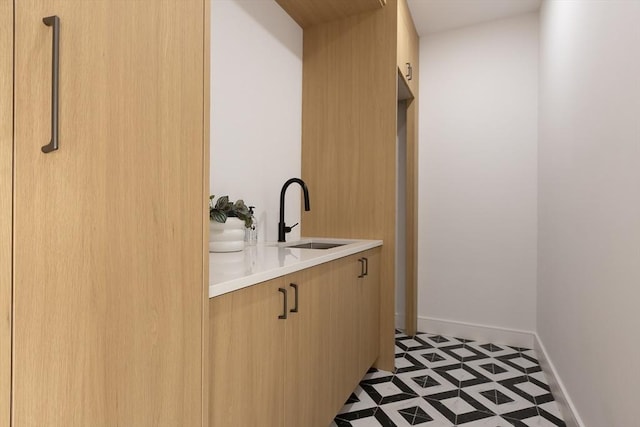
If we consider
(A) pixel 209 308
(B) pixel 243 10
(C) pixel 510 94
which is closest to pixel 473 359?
(C) pixel 510 94

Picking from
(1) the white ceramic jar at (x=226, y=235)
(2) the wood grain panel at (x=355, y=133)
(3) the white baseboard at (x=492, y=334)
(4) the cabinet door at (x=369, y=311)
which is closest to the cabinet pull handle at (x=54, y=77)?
(1) the white ceramic jar at (x=226, y=235)

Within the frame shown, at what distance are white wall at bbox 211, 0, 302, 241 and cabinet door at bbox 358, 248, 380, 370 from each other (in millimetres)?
544

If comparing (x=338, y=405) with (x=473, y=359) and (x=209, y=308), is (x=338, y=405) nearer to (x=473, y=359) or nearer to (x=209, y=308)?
(x=209, y=308)

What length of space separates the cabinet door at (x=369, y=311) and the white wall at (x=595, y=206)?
971mm

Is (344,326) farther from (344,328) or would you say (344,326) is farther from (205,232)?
(205,232)

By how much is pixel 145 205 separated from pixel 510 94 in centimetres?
290

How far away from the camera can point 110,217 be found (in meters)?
0.64

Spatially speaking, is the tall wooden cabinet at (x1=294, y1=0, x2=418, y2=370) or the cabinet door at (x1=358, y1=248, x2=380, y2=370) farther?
the tall wooden cabinet at (x1=294, y1=0, x2=418, y2=370)

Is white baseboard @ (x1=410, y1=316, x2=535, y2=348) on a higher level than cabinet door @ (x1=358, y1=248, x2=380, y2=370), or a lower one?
lower

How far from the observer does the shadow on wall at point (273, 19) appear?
75.5 inches

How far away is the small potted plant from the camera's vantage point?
56.7 inches

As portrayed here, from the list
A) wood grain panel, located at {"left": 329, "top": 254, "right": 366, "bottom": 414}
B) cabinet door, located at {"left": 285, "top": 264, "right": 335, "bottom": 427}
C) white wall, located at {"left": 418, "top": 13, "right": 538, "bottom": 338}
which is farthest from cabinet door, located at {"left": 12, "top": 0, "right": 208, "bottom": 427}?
white wall, located at {"left": 418, "top": 13, "right": 538, "bottom": 338}

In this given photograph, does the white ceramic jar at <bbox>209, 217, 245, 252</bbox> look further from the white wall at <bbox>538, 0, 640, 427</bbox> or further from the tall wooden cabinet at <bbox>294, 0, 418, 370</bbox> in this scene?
the white wall at <bbox>538, 0, 640, 427</bbox>

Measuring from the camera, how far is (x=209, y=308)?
88 centimetres
